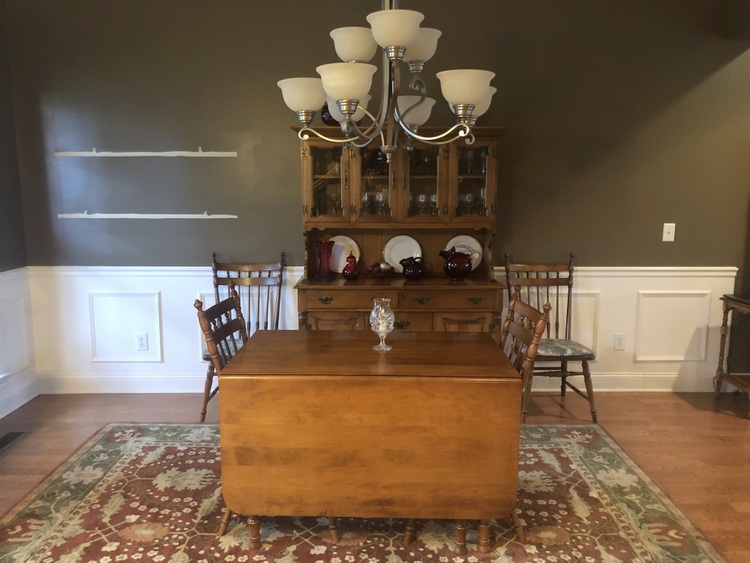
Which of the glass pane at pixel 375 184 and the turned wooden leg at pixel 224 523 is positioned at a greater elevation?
the glass pane at pixel 375 184

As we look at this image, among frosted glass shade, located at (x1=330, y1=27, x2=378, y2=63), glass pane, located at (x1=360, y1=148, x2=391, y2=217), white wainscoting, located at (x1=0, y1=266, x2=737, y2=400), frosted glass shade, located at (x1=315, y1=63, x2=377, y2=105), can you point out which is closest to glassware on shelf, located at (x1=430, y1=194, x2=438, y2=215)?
glass pane, located at (x1=360, y1=148, x2=391, y2=217)

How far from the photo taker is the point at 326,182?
10.8 feet

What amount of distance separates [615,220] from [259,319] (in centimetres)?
230

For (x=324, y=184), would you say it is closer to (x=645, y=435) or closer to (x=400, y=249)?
(x=400, y=249)

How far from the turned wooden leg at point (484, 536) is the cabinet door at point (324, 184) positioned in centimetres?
182

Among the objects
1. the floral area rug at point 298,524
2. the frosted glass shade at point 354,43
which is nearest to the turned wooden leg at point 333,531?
the floral area rug at point 298,524

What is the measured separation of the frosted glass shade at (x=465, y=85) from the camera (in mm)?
1881

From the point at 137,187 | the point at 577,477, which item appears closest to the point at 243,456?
the point at 577,477

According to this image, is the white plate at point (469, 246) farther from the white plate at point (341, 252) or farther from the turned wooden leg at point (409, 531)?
the turned wooden leg at point (409, 531)

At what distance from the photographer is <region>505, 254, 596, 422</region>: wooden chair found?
3.17 m

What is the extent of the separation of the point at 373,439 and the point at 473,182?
1828 millimetres


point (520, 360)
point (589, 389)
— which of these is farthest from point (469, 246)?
point (520, 360)

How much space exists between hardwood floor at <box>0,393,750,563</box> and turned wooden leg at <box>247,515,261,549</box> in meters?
1.09

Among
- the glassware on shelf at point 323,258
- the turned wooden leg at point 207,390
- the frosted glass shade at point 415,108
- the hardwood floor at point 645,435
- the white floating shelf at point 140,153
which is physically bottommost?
the hardwood floor at point 645,435
